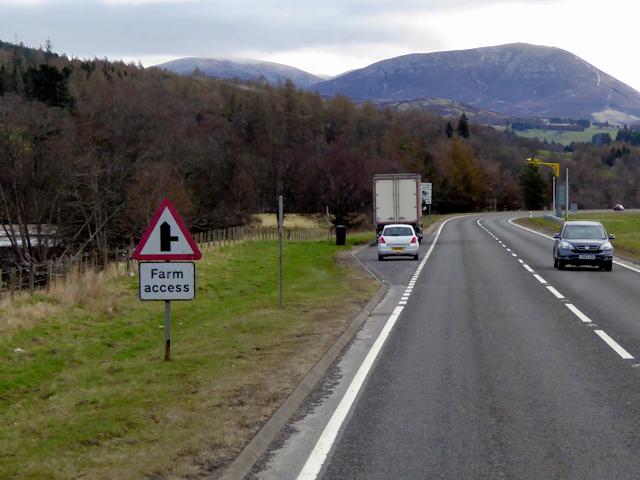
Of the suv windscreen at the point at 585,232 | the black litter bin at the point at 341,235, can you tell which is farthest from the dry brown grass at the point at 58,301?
the black litter bin at the point at 341,235

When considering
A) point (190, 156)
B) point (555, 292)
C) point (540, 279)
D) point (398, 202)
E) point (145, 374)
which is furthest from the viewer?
point (190, 156)

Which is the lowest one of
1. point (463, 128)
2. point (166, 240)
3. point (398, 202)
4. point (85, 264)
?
point (85, 264)

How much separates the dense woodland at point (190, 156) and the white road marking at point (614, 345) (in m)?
28.8

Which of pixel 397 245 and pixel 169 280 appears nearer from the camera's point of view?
pixel 169 280

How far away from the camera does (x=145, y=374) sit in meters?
8.62

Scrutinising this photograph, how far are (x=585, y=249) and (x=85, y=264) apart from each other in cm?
1678

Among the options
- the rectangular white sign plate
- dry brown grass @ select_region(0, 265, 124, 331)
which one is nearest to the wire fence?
dry brown grass @ select_region(0, 265, 124, 331)

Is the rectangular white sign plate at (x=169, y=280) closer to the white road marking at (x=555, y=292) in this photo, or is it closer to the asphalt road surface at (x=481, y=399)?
the asphalt road surface at (x=481, y=399)

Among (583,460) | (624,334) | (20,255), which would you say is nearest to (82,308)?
(624,334)

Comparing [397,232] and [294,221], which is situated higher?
[397,232]

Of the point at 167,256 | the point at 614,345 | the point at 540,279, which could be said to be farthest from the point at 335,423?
the point at 540,279

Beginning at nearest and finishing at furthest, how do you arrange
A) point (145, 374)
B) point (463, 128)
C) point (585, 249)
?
point (145, 374) → point (585, 249) → point (463, 128)

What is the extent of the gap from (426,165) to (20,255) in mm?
94912

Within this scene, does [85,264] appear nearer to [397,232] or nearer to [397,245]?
[397,245]
